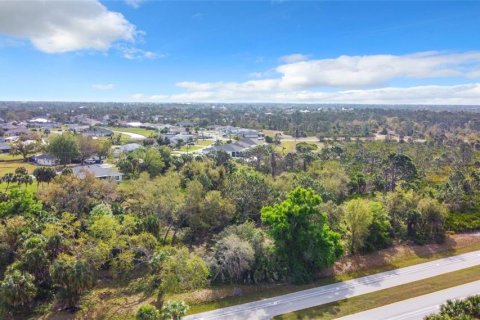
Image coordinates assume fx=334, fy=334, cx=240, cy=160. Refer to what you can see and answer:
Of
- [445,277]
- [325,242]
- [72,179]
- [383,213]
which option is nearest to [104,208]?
[72,179]

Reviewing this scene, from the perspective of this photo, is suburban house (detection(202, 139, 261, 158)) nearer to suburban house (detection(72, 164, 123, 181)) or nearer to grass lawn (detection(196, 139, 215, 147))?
grass lawn (detection(196, 139, 215, 147))

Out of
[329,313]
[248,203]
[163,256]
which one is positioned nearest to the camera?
[329,313]

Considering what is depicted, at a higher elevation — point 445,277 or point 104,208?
point 104,208

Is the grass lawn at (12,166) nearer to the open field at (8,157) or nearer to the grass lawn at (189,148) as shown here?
the open field at (8,157)

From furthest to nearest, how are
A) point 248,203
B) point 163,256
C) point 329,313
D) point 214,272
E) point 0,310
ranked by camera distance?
point 248,203, point 214,272, point 163,256, point 329,313, point 0,310

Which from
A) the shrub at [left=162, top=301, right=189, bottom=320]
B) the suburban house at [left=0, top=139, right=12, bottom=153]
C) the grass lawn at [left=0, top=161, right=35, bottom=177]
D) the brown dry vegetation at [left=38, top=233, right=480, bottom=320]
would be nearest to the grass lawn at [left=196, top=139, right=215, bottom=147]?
the grass lawn at [left=0, top=161, right=35, bottom=177]

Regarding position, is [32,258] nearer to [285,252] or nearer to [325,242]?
[285,252]

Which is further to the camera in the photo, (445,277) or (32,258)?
(445,277)

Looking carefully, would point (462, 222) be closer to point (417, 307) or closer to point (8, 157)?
point (417, 307)
